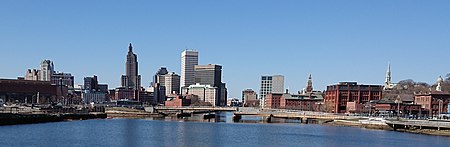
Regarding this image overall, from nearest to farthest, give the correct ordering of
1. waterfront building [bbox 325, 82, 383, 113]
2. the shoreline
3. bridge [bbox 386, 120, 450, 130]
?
the shoreline < bridge [bbox 386, 120, 450, 130] < waterfront building [bbox 325, 82, 383, 113]

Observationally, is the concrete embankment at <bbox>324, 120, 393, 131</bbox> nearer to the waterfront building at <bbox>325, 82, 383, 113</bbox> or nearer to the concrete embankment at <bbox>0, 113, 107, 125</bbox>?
the waterfront building at <bbox>325, 82, 383, 113</bbox>

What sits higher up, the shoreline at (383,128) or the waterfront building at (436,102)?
the waterfront building at (436,102)

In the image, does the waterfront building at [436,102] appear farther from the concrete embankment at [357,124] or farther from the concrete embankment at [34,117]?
the concrete embankment at [34,117]

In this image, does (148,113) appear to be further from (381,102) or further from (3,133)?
(3,133)

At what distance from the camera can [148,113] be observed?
180 metres

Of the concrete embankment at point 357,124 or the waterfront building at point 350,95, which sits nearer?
the concrete embankment at point 357,124

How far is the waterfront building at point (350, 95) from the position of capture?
579ft

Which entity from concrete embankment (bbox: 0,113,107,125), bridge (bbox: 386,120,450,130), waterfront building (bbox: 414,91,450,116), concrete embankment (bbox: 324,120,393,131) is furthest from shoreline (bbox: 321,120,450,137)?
concrete embankment (bbox: 0,113,107,125)

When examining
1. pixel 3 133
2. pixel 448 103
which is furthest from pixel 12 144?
pixel 448 103

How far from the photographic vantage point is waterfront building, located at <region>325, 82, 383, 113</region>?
176375mm

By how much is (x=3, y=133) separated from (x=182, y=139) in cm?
2204

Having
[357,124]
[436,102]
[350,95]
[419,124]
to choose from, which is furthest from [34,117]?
[436,102]

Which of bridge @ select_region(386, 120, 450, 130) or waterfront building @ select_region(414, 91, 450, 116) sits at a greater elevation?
waterfront building @ select_region(414, 91, 450, 116)

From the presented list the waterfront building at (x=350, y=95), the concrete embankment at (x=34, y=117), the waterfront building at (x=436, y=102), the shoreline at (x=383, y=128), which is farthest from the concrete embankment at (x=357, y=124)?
the concrete embankment at (x=34, y=117)
